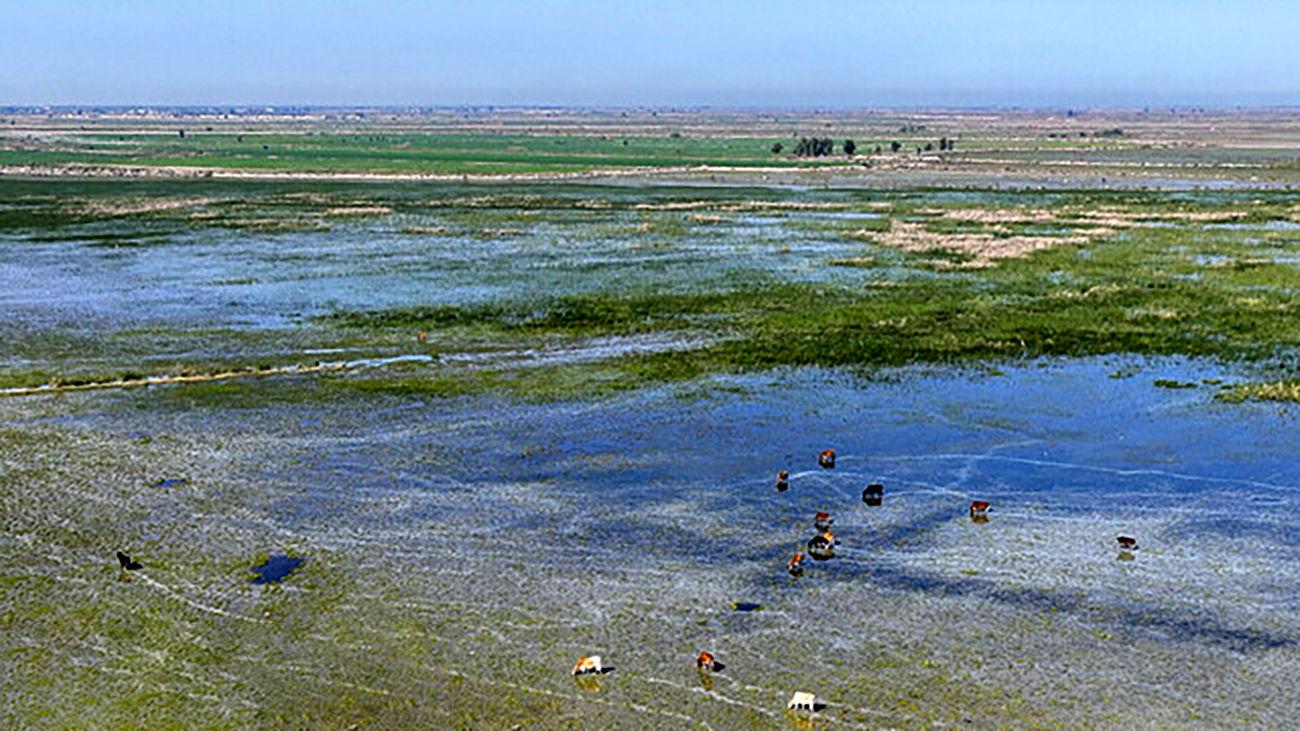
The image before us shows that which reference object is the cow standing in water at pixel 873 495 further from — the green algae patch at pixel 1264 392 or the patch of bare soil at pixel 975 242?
the patch of bare soil at pixel 975 242

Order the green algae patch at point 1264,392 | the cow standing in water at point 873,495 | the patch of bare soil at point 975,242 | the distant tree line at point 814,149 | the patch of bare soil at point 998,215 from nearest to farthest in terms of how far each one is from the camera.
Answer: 1. the cow standing in water at point 873,495
2. the green algae patch at point 1264,392
3. the patch of bare soil at point 975,242
4. the patch of bare soil at point 998,215
5. the distant tree line at point 814,149

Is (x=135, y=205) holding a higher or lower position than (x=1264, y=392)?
higher

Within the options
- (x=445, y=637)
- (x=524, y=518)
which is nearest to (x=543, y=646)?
(x=445, y=637)

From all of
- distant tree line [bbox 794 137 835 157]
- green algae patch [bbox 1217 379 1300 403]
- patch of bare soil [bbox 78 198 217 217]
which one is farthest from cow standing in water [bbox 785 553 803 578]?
distant tree line [bbox 794 137 835 157]

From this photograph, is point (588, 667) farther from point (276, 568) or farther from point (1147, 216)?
point (1147, 216)

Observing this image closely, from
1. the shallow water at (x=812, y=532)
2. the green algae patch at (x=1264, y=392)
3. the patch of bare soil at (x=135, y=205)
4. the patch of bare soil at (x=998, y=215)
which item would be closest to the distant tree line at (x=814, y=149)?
the patch of bare soil at (x=998, y=215)

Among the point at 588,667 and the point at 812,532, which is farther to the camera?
the point at 812,532

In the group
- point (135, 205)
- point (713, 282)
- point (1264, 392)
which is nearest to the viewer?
point (1264, 392)

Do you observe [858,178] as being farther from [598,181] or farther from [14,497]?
[14,497]

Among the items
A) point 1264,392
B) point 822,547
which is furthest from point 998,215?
point 822,547

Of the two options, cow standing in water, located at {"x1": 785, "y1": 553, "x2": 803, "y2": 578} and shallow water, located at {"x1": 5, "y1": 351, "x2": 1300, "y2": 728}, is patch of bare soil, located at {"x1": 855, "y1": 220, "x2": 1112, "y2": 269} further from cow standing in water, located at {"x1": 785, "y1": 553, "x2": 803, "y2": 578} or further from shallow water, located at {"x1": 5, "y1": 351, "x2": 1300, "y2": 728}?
cow standing in water, located at {"x1": 785, "y1": 553, "x2": 803, "y2": 578}

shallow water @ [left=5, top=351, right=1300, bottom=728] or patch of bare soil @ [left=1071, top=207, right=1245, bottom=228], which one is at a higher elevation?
patch of bare soil @ [left=1071, top=207, right=1245, bottom=228]
